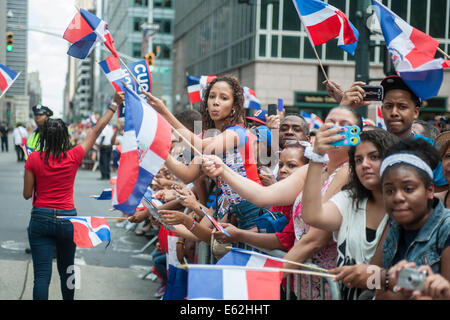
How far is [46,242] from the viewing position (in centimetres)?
550

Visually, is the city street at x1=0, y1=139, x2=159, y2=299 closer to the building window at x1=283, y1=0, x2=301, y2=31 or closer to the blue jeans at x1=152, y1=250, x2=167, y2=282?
the blue jeans at x1=152, y1=250, x2=167, y2=282

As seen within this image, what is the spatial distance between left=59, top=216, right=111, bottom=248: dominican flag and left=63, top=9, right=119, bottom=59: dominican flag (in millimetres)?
1447

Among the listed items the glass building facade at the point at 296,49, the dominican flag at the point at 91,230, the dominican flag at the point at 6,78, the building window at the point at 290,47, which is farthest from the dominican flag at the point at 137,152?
the building window at the point at 290,47

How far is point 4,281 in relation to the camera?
289 inches

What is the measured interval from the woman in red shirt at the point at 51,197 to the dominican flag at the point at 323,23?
6.07 ft

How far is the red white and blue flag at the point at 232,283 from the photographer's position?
106 inches

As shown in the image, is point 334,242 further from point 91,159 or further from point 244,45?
point 244,45

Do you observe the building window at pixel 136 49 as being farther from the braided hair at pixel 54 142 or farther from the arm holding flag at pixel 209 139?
the arm holding flag at pixel 209 139

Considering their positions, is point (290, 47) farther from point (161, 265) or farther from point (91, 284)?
point (161, 265)

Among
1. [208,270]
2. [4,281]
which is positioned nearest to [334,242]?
[208,270]

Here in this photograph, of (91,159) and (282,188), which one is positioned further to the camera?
(91,159)

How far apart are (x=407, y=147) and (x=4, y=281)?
5.99 m

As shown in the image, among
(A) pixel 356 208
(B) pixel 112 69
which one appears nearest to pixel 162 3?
(B) pixel 112 69

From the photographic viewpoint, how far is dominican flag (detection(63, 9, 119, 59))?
5.01 meters
